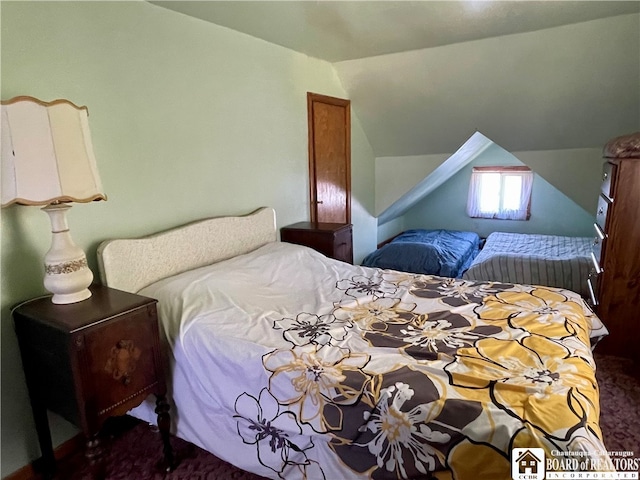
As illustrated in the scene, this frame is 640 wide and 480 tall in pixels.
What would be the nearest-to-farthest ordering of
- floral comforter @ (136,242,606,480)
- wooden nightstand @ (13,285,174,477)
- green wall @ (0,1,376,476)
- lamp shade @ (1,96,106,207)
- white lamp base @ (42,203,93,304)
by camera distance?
floral comforter @ (136,242,606,480) → lamp shade @ (1,96,106,207) → wooden nightstand @ (13,285,174,477) → white lamp base @ (42,203,93,304) → green wall @ (0,1,376,476)

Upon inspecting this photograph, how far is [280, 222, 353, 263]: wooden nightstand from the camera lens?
3.06m

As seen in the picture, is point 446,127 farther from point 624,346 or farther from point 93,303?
point 93,303

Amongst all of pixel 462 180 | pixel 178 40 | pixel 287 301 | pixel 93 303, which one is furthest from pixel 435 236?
pixel 93 303

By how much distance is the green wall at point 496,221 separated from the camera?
515 centimetres

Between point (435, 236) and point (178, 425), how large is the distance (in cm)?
396

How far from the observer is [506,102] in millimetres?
3393

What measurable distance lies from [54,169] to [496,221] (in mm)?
5374

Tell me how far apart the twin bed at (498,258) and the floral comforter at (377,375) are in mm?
1555

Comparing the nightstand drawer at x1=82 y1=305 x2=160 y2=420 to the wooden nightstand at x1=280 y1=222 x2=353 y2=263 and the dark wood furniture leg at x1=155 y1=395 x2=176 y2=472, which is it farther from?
the wooden nightstand at x1=280 y1=222 x2=353 y2=263

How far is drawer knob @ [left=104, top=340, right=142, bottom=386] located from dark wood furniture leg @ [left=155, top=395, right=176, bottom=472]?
0.71 ft

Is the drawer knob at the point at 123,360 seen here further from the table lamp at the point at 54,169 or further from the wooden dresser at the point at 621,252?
the wooden dresser at the point at 621,252

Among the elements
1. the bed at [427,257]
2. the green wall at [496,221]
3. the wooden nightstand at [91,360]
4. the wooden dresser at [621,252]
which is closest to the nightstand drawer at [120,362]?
the wooden nightstand at [91,360]

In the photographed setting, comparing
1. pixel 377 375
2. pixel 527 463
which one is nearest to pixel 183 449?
pixel 377 375

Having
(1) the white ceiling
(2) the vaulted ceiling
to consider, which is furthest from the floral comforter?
(2) the vaulted ceiling
